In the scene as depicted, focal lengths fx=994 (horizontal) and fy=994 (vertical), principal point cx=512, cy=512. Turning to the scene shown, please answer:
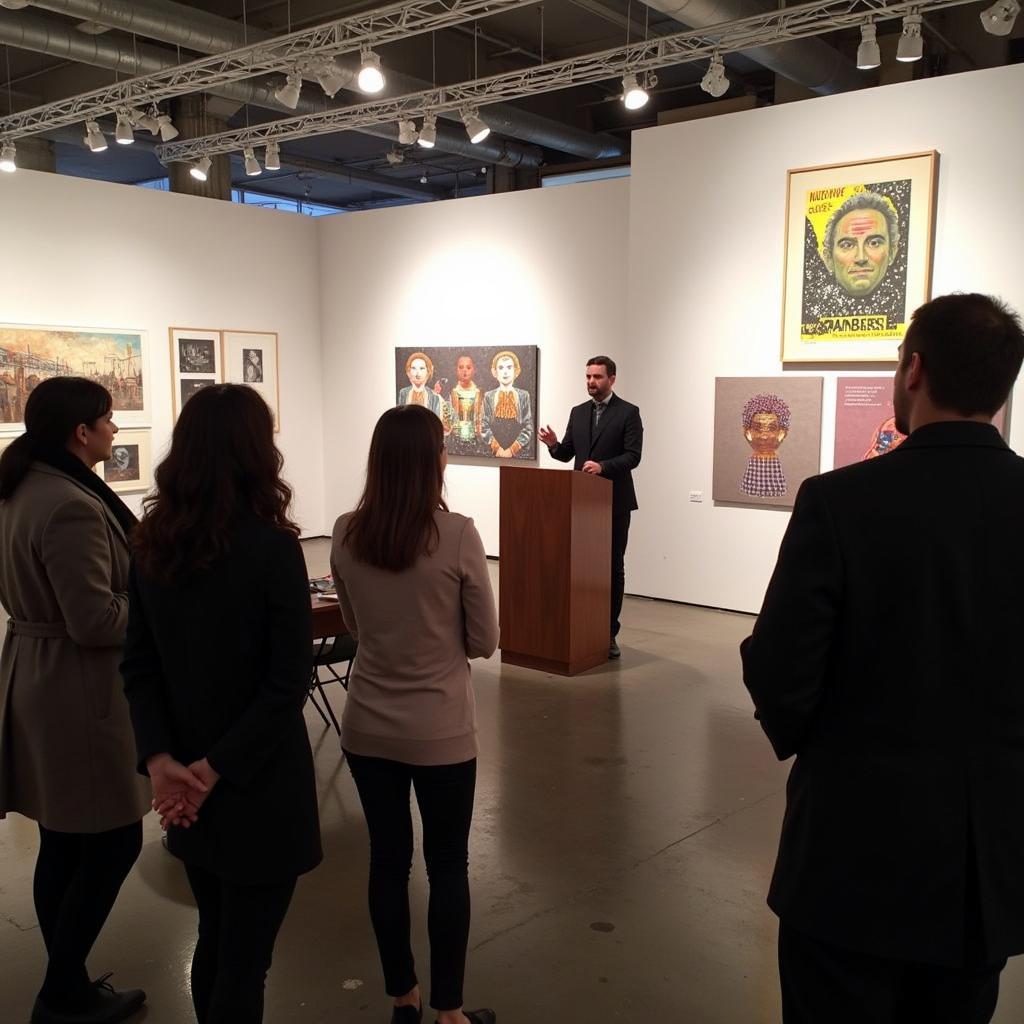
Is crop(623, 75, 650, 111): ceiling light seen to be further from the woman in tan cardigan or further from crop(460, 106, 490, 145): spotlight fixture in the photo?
the woman in tan cardigan

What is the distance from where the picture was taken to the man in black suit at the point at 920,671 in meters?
1.50

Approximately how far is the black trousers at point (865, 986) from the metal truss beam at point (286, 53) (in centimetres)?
602

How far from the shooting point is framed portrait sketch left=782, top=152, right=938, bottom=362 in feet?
21.7

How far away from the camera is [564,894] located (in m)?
3.42

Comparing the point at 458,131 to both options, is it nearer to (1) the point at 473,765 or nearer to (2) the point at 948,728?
(1) the point at 473,765

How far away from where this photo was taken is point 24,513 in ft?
8.09

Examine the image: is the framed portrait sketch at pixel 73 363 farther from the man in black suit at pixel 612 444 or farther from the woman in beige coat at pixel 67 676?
the woman in beige coat at pixel 67 676

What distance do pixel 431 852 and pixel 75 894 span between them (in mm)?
920

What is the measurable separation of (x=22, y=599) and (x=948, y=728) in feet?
7.07

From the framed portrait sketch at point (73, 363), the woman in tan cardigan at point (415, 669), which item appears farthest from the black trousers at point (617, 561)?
the framed portrait sketch at point (73, 363)

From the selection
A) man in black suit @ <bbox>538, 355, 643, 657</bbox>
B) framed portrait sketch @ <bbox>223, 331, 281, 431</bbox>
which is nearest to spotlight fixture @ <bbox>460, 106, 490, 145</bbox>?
→ man in black suit @ <bbox>538, 355, 643, 657</bbox>

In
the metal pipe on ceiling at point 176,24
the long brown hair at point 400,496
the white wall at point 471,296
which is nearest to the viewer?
the long brown hair at point 400,496

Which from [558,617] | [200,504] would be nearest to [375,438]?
[200,504]

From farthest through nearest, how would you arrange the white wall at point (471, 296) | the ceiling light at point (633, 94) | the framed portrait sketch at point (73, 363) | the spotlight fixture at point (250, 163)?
1. the spotlight fixture at point (250, 163)
2. the white wall at point (471, 296)
3. the framed portrait sketch at point (73, 363)
4. the ceiling light at point (633, 94)
